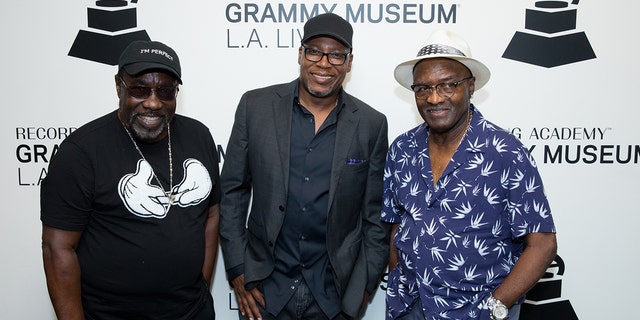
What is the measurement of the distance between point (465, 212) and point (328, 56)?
77cm

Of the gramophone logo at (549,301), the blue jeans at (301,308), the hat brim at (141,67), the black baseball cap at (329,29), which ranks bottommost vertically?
the gramophone logo at (549,301)

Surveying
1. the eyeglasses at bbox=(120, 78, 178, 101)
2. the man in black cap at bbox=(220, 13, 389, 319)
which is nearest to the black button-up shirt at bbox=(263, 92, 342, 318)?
the man in black cap at bbox=(220, 13, 389, 319)

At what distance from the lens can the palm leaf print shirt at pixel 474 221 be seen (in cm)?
156

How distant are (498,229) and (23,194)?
226cm

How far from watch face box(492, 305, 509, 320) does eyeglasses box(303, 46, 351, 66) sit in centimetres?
104

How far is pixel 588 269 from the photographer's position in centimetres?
243

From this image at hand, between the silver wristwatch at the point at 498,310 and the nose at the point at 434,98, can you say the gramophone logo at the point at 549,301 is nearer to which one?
the silver wristwatch at the point at 498,310

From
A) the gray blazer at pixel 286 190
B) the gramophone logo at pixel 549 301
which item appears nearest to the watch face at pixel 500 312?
the gray blazer at pixel 286 190

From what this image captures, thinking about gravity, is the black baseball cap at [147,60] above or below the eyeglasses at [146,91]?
above

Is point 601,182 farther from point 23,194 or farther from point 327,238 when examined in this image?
point 23,194

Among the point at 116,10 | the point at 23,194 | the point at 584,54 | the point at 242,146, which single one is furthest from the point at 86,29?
the point at 584,54

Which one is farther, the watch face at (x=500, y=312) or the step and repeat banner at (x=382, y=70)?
the step and repeat banner at (x=382, y=70)

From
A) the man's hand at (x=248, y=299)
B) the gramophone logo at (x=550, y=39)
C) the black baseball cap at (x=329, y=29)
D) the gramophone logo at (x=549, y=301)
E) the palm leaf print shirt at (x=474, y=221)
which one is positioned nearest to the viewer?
the palm leaf print shirt at (x=474, y=221)

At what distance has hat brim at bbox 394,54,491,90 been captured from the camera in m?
1.66
